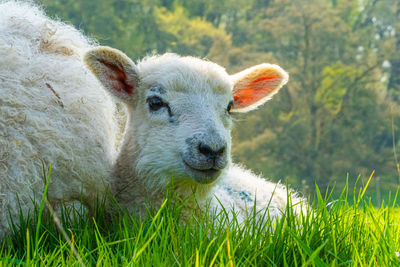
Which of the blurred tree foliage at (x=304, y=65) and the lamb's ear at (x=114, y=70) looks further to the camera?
the blurred tree foliage at (x=304, y=65)

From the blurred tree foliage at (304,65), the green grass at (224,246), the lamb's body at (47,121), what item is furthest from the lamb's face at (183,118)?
the blurred tree foliage at (304,65)

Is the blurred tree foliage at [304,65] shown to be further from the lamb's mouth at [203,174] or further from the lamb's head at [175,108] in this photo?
the lamb's mouth at [203,174]

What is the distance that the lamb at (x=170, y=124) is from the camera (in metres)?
2.97

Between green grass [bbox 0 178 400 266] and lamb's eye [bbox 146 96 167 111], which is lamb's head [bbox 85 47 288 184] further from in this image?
green grass [bbox 0 178 400 266]

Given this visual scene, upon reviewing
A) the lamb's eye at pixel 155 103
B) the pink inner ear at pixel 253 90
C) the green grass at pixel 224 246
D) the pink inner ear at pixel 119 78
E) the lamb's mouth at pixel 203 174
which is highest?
the pink inner ear at pixel 253 90

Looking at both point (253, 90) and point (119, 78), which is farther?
point (253, 90)

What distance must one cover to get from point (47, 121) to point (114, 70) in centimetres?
65

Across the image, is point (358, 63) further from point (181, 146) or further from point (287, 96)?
point (181, 146)

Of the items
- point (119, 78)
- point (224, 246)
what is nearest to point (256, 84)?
point (119, 78)

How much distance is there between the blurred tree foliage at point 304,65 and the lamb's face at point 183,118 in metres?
15.5

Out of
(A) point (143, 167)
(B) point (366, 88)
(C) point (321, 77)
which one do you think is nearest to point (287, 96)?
(C) point (321, 77)

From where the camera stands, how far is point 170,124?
3195mm

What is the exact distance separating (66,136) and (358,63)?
20441 millimetres

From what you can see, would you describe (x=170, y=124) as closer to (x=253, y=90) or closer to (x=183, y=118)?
(x=183, y=118)
